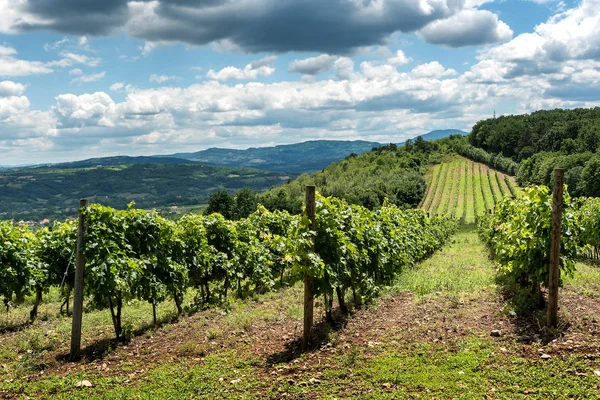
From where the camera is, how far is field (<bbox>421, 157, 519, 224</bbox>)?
82562 millimetres

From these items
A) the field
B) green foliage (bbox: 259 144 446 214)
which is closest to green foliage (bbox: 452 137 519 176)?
the field

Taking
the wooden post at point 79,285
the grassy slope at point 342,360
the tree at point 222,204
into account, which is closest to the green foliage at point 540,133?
the tree at point 222,204

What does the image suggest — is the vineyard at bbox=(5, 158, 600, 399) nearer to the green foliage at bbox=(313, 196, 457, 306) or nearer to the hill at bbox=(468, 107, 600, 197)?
the green foliage at bbox=(313, 196, 457, 306)

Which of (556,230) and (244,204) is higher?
(556,230)

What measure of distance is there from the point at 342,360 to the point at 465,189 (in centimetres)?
9853

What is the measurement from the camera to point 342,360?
834 cm

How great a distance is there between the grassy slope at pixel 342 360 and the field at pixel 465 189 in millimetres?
63644

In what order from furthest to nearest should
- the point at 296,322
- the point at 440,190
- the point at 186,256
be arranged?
the point at 440,190, the point at 186,256, the point at 296,322

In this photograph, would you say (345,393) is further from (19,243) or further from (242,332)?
(19,243)

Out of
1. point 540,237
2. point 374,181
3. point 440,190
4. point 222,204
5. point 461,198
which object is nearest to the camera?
point 540,237

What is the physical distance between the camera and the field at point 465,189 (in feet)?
271

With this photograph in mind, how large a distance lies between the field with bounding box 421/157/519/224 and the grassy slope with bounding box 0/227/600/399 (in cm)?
6364

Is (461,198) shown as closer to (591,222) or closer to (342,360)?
(591,222)

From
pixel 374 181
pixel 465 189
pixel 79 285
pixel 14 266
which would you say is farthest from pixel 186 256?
pixel 374 181
